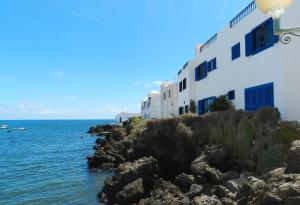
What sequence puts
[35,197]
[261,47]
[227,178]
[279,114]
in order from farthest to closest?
[35,197] → [261,47] → [279,114] → [227,178]

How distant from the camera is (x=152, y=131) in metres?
23.6

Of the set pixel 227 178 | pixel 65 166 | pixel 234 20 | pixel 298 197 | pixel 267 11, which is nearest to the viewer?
pixel 267 11

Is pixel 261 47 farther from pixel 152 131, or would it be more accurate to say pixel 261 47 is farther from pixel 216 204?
pixel 216 204

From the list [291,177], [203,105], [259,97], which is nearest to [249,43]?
[259,97]

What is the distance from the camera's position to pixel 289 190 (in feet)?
31.9

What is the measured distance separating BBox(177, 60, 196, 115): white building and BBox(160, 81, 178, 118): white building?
13.7ft

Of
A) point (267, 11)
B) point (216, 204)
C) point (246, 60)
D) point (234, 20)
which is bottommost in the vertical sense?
point (216, 204)

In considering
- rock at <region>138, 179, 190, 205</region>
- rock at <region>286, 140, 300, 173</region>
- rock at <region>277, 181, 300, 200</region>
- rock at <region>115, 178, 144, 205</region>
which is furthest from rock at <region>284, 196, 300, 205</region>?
rock at <region>115, 178, 144, 205</region>

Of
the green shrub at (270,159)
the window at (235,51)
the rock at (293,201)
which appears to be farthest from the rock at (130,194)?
the window at (235,51)

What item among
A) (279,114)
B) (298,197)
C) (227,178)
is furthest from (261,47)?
(298,197)

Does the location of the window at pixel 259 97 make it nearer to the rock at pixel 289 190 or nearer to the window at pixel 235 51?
the window at pixel 235 51

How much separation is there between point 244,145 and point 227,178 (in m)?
2.31

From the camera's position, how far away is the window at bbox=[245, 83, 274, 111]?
1841cm

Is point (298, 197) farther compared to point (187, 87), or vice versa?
point (187, 87)
